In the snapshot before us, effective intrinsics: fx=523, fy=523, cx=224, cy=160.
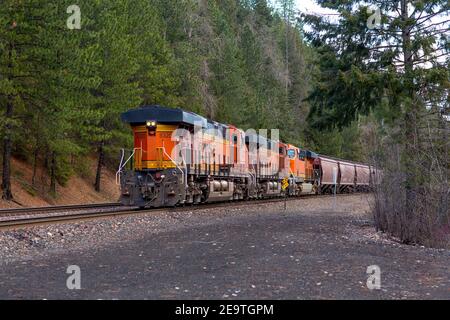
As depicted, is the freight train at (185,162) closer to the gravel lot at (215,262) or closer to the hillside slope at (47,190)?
the gravel lot at (215,262)

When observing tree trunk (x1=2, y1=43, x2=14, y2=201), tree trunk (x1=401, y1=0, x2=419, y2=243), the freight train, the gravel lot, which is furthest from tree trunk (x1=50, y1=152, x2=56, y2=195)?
tree trunk (x1=401, y1=0, x2=419, y2=243)

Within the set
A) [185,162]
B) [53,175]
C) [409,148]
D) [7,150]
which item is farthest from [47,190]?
[409,148]

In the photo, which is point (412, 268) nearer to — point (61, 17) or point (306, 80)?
point (61, 17)

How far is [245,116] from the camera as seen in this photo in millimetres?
46094

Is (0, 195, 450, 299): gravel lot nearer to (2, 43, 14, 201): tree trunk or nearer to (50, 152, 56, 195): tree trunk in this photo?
(2, 43, 14, 201): tree trunk

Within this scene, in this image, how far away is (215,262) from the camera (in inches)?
346

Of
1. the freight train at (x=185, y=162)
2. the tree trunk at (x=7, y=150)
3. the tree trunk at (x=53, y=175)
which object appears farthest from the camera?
the tree trunk at (x=53, y=175)

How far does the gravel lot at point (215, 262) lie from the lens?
6.81 m

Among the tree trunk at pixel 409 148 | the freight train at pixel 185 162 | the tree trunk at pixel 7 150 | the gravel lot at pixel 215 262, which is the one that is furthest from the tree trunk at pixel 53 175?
the tree trunk at pixel 409 148

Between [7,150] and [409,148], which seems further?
[7,150]

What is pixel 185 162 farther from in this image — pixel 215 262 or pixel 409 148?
pixel 215 262

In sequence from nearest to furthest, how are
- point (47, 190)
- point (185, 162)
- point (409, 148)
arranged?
point (409, 148)
point (185, 162)
point (47, 190)

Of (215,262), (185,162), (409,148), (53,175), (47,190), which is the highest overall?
(409,148)
